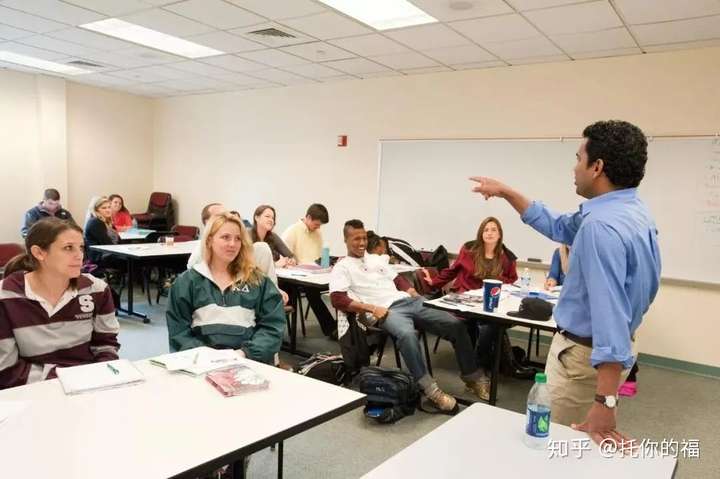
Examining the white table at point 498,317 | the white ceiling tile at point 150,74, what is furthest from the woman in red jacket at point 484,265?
the white ceiling tile at point 150,74

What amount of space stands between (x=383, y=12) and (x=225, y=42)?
1687mm

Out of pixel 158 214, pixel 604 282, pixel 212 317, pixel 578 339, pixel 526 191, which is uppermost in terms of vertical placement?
pixel 526 191

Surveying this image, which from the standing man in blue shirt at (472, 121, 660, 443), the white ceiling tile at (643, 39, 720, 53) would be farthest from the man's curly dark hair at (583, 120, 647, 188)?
the white ceiling tile at (643, 39, 720, 53)

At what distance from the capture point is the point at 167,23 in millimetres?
4387

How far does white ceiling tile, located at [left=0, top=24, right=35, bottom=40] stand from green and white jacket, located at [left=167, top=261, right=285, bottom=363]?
13.5ft

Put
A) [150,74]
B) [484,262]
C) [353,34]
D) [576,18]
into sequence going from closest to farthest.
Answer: [576,18] < [484,262] < [353,34] < [150,74]

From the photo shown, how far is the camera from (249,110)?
7.38 metres

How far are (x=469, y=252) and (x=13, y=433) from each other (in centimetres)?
358

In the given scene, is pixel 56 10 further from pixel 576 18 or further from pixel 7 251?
pixel 576 18

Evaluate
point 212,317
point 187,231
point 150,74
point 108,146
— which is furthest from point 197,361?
point 108,146

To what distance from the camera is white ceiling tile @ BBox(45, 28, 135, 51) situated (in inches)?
192

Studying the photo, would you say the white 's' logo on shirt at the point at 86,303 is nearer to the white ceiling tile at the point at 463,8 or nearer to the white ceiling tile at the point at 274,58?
the white ceiling tile at the point at 463,8

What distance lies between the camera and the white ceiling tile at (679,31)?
3750 mm

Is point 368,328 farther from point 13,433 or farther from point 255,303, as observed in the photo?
point 13,433
